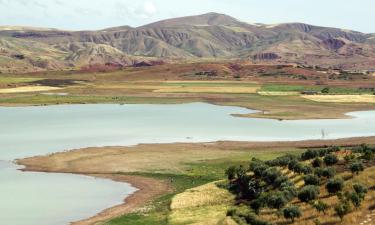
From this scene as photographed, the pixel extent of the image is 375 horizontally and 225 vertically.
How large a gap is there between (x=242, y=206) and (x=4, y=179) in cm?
2470

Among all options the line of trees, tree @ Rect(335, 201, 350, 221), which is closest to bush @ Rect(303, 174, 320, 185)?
the line of trees

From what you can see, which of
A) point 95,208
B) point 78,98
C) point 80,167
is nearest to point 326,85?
point 78,98

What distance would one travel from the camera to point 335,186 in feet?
116

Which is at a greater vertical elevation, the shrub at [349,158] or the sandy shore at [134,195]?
the shrub at [349,158]

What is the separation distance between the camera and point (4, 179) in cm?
5222

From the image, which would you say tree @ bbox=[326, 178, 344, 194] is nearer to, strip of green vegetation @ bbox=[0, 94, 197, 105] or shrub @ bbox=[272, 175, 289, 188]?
shrub @ bbox=[272, 175, 289, 188]

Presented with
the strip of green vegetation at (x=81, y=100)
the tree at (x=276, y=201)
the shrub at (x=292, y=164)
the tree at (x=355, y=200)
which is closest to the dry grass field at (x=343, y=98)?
the strip of green vegetation at (x=81, y=100)

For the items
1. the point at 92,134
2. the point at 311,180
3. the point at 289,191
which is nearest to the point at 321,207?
the point at 289,191

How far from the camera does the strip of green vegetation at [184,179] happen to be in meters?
38.2

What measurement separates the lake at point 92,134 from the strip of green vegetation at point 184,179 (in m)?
3.90

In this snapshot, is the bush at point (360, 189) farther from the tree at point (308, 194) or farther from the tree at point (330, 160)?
the tree at point (330, 160)

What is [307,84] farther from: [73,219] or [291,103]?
[73,219]

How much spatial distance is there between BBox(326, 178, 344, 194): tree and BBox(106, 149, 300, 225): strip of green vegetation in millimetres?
10622

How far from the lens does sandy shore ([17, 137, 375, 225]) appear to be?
168 feet
